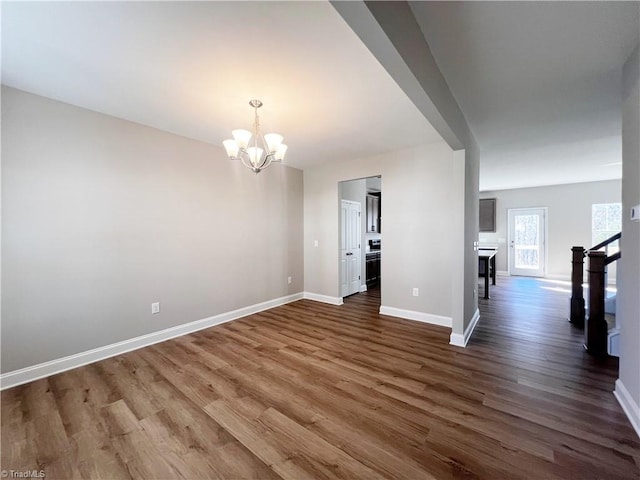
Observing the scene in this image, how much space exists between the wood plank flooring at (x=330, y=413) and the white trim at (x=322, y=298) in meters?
1.69

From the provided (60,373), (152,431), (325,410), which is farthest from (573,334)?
(60,373)

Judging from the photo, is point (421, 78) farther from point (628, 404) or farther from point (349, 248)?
point (349, 248)

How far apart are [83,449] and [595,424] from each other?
3.33 meters

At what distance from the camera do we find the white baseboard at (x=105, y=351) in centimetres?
226

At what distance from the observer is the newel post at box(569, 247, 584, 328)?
141 inches

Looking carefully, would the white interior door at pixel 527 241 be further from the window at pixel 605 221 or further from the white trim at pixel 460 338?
the white trim at pixel 460 338

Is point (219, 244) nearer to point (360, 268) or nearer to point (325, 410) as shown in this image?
point (325, 410)

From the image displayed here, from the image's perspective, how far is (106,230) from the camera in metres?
2.75

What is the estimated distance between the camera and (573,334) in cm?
323

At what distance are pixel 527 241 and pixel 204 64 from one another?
9.11 meters

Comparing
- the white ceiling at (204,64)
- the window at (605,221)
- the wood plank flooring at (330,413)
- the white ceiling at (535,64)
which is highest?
the white ceiling at (535,64)

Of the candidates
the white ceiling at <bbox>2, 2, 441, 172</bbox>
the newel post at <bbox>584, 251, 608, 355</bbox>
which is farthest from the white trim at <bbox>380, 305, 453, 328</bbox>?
the white ceiling at <bbox>2, 2, 441, 172</bbox>

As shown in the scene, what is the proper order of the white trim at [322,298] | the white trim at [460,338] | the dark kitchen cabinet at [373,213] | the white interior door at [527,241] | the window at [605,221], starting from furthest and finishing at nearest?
the white interior door at [527,241]
the window at [605,221]
the dark kitchen cabinet at [373,213]
the white trim at [322,298]
the white trim at [460,338]

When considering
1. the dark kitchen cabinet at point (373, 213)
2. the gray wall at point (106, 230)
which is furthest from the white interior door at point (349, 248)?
the gray wall at point (106, 230)
